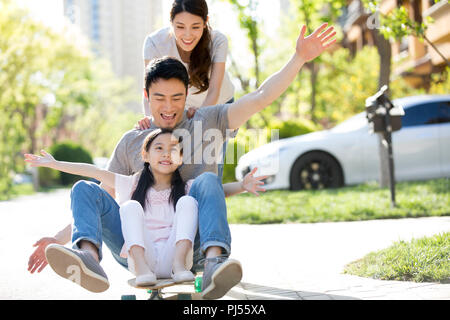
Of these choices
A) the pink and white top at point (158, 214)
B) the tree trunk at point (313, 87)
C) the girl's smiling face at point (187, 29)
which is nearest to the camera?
the pink and white top at point (158, 214)

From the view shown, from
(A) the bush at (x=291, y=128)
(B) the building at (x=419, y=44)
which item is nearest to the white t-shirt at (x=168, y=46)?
(B) the building at (x=419, y=44)

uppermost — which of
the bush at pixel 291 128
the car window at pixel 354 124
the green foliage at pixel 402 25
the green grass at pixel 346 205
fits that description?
the green foliage at pixel 402 25

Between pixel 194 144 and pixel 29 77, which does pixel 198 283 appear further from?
pixel 29 77

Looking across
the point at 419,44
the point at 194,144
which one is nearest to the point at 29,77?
the point at 419,44

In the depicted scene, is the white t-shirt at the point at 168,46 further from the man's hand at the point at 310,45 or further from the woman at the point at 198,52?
the man's hand at the point at 310,45

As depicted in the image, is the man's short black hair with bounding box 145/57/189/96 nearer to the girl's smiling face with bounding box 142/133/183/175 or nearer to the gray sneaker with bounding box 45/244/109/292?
the girl's smiling face with bounding box 142/133/183/175

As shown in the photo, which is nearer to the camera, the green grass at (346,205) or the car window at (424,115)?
the green grass at (346,205)

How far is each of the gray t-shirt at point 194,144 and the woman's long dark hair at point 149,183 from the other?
116 millimetres

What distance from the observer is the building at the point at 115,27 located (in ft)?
453

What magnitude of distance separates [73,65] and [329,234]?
3001cm

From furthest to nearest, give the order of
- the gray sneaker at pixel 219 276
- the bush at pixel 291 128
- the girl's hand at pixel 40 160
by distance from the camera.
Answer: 1. the bush at pixel 291 128
2. the girl's hand at pixel 40 160
3. the gray sneaker at pixel 219 276

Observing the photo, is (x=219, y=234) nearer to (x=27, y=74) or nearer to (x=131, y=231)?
(x=131, y=231)

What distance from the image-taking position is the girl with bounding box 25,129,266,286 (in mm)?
3205

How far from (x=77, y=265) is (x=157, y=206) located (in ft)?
2.07
